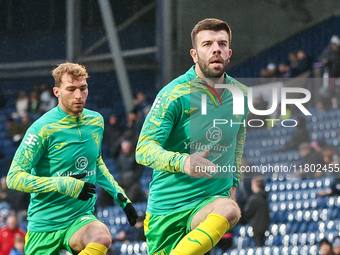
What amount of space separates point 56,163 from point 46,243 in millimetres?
637

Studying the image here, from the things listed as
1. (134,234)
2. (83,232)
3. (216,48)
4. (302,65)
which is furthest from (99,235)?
(302,65)

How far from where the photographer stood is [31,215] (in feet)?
14.4

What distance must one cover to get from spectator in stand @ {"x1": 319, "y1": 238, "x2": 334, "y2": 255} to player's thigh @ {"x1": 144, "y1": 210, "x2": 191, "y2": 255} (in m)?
3.96

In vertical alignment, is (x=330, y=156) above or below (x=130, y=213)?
above

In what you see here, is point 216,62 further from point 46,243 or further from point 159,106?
point 46,243

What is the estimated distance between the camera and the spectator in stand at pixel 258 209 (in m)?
7.52

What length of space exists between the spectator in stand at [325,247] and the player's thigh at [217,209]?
403cm

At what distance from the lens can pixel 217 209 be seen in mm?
3336

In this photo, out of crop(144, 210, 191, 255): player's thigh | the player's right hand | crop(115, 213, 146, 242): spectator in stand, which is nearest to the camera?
the player's right hand

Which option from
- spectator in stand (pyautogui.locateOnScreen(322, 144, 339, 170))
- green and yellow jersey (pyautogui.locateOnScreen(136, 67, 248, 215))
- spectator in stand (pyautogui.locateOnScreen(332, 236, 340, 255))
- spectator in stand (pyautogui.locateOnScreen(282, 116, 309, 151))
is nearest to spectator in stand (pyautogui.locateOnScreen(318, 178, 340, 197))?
spectator in stand (pyautogui.locateOnScreen(322, 144, 339, 170))

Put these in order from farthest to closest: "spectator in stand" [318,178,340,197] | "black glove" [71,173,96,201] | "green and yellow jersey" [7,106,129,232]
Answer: "spectator in stand" [318,178,340,197] < "green and yellow jersey" [7,106,129,232] < "black glove" [71,173,96,201]

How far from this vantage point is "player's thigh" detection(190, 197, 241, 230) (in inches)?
129

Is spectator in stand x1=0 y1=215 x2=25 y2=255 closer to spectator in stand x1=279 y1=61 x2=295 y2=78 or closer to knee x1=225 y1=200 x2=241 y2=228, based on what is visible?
knee x1=225 y1=200 x2=241 y2=228

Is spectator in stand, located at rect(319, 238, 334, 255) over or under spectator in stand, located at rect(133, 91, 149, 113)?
under
